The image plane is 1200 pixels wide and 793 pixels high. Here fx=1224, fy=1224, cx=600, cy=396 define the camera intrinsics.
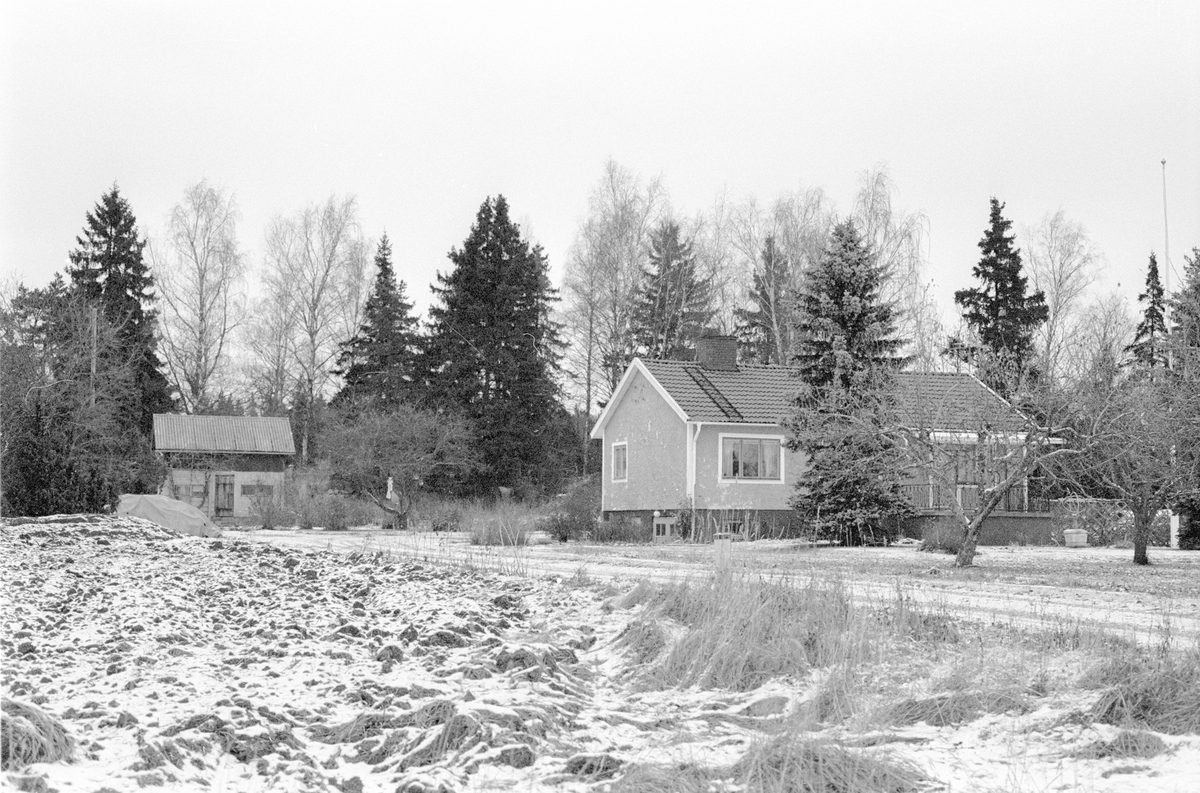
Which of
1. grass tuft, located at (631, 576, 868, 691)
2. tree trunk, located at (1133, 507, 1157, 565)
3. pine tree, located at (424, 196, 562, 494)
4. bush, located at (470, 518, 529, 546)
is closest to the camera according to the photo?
grass tuft, located at (631, 576, 868, 691)

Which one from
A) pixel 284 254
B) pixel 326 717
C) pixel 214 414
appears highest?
pixel 284 254

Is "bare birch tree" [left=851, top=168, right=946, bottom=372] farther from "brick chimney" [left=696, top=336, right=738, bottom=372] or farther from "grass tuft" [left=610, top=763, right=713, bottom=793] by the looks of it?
"grass tuft" [left=610, top=763, right=713, bottom=793]

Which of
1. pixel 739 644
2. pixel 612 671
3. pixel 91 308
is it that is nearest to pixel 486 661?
pixel 612 671

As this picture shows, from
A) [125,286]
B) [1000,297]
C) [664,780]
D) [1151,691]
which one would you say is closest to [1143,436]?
[1151,691]

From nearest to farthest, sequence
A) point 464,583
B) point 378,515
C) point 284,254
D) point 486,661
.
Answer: point 486,661 < point 464,583 < point 378,515 < point 284,254

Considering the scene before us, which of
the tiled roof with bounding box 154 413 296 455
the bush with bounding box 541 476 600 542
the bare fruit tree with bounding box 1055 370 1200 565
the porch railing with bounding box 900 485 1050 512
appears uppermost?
the tiled roof with bounding box 154 413 296 455

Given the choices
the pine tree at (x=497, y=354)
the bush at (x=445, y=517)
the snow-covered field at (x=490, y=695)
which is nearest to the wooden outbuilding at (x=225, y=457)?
the pine tree at (x=497, y=354)

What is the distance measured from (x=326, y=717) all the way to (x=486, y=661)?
54.5 inches

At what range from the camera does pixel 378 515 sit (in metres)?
37.7

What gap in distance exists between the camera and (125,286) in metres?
48.0

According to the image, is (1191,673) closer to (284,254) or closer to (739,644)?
(739,644)

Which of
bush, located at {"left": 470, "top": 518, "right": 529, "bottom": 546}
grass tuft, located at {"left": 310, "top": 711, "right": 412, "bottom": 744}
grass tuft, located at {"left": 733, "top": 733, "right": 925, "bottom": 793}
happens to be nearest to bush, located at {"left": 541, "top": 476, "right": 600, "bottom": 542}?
bush, located at {"left": 470, "top": 518, "right": 529, "bottom": 546}

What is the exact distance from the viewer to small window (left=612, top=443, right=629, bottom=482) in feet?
110

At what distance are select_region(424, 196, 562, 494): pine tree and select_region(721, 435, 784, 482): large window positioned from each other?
56.0 feet
